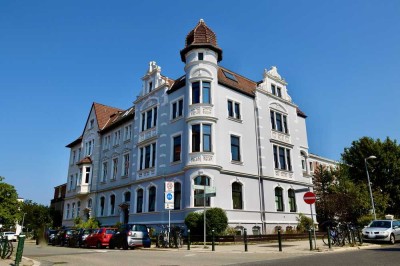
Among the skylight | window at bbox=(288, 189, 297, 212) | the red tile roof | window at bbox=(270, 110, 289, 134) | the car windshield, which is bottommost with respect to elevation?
the car windshield

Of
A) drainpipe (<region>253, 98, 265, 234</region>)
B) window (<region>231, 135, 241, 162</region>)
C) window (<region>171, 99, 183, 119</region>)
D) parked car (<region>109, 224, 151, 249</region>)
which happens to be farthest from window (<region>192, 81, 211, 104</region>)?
parked car (<region>109, 224, 151, 249</region>)

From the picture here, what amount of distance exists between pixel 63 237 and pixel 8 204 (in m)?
39.3

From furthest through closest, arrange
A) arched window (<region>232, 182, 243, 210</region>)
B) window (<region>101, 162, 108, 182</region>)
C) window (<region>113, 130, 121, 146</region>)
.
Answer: window (<region>101, 162, 108, 182</region>), window (<region>113, 130, 121, 146</region>), arched window (<region>232, 182, 243, 210</region>)

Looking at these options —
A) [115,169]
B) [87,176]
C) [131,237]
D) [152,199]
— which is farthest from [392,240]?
[87,176]

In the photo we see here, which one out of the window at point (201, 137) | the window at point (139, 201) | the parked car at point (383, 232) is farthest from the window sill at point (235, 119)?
the parked car at point (383, 232)

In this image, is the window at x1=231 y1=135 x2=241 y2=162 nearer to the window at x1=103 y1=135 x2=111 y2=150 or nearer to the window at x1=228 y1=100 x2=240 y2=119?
the window at x1=228 y1=100 x2=240 y2=119

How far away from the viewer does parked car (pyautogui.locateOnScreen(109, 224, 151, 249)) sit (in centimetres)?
1943

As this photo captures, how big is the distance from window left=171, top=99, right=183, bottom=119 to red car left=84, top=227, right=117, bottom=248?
36.9 ft

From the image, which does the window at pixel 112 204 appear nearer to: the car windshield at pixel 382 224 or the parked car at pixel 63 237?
the parked car at pixel 63 237

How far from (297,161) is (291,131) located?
125 inches

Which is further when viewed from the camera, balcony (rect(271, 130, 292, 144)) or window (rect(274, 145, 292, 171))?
balcony (rect(271, 130, 292, 144))

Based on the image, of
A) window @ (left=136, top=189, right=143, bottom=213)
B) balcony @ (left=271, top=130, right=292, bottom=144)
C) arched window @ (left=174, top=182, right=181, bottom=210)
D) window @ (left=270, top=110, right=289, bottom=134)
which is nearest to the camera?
arched window @ (left=174, top=182, right=181, bottom=210)

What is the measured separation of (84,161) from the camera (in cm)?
4019

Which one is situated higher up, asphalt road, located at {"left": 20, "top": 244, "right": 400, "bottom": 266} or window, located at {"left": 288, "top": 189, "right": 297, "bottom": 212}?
window, located at {"left": 288, "top": 189, "right": 297, "bottom": 212}
